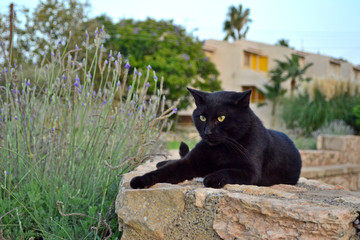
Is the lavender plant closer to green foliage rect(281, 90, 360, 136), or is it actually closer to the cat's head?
the cat's head

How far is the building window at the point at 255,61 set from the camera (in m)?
30.0

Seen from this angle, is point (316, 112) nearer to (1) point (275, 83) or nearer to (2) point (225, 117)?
(2) point (225, 117)

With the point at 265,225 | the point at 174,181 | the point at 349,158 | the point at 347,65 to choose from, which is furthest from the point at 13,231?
the point at 347,65

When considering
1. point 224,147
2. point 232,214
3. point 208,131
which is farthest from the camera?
point 224,147

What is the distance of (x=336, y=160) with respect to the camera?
909cm

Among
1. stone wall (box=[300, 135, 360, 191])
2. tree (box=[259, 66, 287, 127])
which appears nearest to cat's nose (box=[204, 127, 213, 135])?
stone wall (box=[300, 135, 360, 191])

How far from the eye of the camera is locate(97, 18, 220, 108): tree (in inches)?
722

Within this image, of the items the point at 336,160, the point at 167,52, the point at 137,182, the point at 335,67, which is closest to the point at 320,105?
the point at 336,160

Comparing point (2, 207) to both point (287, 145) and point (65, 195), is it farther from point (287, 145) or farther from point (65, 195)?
point (287, 145)

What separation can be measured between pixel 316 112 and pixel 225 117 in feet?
30.5

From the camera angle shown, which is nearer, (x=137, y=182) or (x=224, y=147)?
(x=137, y=182)

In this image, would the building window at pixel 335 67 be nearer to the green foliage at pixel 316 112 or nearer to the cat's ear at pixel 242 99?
the green foliage at pixel 316 112

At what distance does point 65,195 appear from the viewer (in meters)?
2.65

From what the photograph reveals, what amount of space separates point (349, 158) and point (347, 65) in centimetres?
2966
